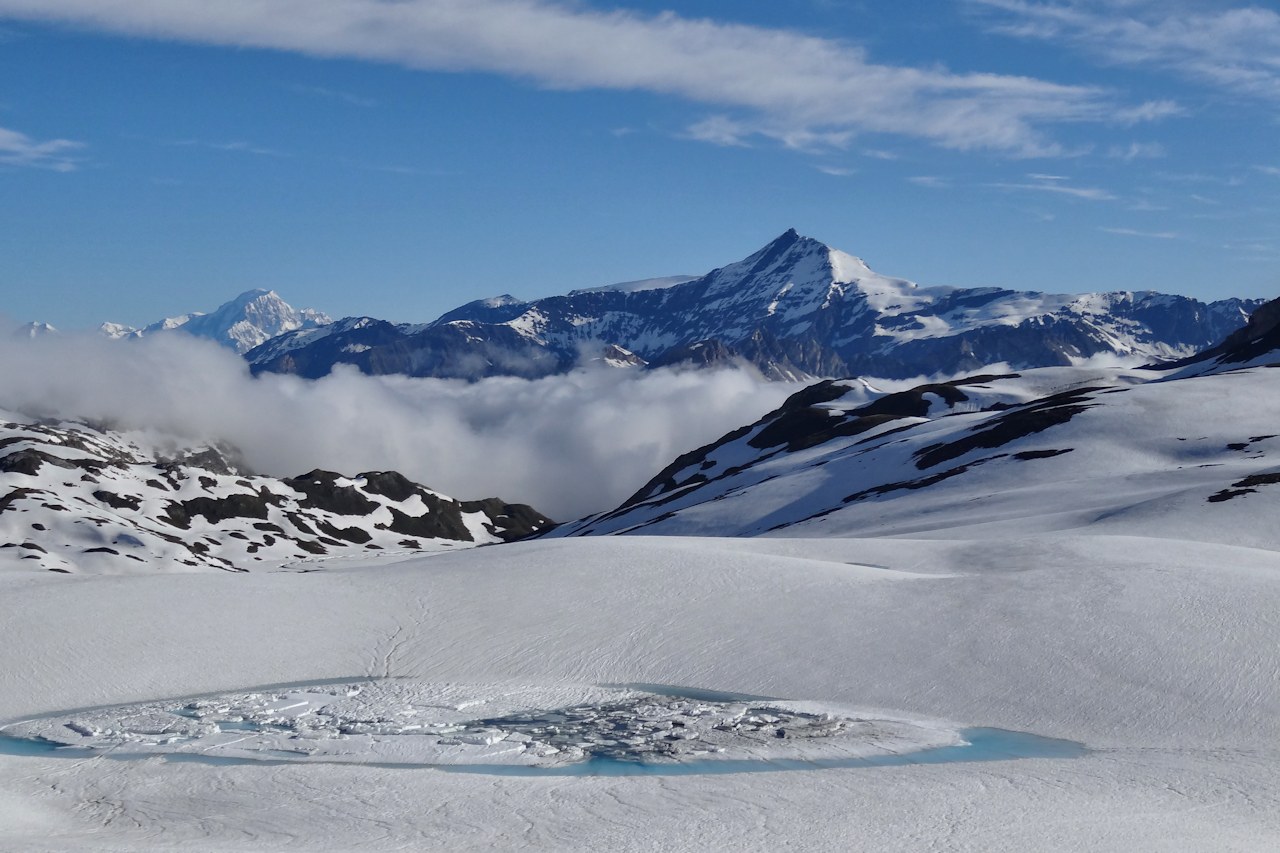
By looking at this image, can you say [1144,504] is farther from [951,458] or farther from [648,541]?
[951,458]

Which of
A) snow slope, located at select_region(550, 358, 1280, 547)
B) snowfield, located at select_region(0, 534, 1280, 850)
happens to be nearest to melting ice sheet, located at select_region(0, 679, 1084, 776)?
snowfield, located at select_region(0, 534, 1280, 850)

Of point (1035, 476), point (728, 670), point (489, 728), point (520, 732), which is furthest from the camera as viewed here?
point (1035, 476)

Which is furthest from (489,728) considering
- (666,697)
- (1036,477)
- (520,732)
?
(1036,477)

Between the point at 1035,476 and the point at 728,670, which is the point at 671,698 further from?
the point at 1035,476

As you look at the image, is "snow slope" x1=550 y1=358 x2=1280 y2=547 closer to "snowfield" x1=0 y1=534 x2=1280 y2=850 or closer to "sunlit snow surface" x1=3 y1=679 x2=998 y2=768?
"snowfield" x1=0 y1=534 x2=1280 y2=850

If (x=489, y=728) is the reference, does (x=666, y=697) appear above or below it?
below

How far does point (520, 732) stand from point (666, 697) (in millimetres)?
5955

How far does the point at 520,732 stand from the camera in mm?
32906

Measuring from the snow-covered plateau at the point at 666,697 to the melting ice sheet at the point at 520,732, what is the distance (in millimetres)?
136

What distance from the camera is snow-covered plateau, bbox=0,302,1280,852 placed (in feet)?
81.7

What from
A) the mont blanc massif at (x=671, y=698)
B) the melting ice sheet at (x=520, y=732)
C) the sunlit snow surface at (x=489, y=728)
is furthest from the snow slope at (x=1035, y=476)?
the sunlit snow surface at (x=489, y=728)

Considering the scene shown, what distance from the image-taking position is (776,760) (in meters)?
29.9

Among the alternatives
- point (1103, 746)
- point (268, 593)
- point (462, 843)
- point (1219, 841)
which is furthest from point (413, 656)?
point (1219, 841)

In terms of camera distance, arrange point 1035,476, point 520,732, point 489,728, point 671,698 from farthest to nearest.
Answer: point 1035,476, point 671,698, point 489,728, point 520,732
